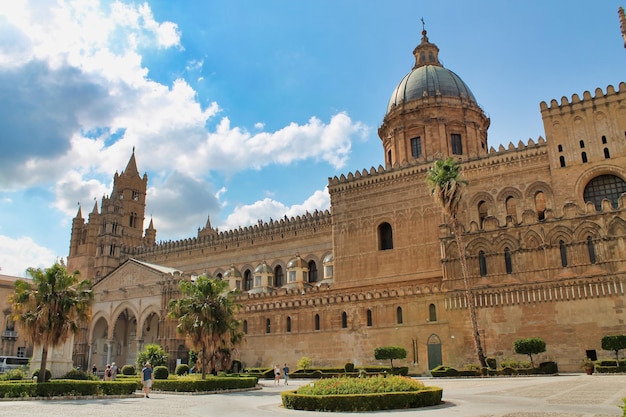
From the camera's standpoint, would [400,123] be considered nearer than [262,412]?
No

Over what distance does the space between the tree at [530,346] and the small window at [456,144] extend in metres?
19.8

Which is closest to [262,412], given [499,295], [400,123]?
[499,295]

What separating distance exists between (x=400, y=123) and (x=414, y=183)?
26.0 feet

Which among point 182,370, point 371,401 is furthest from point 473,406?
point 182,370

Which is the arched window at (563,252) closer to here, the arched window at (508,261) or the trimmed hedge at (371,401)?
the arched window at (508,261)

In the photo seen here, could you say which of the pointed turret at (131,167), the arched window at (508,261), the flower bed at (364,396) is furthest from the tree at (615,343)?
the pointed turret at (131,167)

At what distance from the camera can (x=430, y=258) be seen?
3769cm

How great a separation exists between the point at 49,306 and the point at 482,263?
23.1 m

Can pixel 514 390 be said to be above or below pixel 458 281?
below

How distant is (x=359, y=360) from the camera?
35219mm

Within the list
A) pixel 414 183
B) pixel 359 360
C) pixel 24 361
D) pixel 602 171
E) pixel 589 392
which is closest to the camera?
pixel 589 392

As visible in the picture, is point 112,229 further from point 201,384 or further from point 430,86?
point 201,384

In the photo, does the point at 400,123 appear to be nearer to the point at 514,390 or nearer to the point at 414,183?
the point at 414,183

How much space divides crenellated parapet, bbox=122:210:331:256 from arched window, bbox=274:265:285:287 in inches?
122
